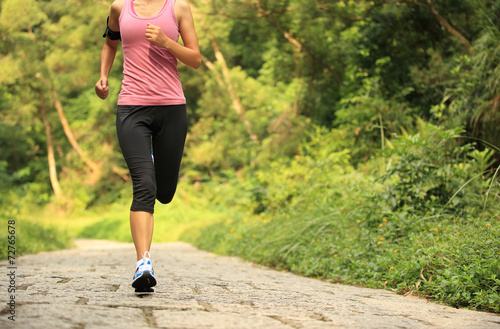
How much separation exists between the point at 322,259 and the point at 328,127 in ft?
31.2

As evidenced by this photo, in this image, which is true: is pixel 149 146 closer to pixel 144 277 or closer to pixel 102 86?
pixel 102 86

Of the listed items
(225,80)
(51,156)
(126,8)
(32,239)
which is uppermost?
(225,80)

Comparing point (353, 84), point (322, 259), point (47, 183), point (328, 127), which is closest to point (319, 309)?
point (322, 259)

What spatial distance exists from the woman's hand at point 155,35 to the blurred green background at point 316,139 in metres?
2.63

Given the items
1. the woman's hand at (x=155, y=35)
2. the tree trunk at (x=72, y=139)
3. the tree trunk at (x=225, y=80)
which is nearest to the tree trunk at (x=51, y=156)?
the tree trunk at (x=72, y=139)

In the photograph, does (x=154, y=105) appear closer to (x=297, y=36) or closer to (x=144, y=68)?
(x=144, y=68)

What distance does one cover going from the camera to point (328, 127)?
15.1 m

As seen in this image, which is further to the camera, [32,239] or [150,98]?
[32,239]

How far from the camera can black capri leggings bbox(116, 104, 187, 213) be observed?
336 cm

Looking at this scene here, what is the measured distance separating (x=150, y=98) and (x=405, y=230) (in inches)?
129

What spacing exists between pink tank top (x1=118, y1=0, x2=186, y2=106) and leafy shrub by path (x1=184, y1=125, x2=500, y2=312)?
2412 mm

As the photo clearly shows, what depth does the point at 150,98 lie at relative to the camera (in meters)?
3.49

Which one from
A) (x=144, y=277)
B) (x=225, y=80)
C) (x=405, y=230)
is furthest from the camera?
(x=225, y=80)

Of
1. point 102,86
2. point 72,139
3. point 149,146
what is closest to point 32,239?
point 102,86
